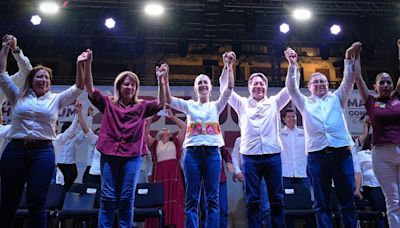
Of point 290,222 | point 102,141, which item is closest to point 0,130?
point 102,141

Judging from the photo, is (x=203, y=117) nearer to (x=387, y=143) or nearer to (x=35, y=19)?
(x=387, y=143)

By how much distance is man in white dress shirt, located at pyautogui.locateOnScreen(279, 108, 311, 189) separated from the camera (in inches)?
187

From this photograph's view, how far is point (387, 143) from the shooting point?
3047 mm

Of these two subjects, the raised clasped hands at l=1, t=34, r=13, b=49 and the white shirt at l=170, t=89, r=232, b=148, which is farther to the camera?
the white shirt at l=170, t=89, r=232, b=148

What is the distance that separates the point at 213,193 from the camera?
322cm

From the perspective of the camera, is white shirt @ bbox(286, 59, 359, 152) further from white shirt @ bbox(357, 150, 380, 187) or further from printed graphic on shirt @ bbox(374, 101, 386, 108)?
white shirt @ bbox(357, 150, 380, 187)

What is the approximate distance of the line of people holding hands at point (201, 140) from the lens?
8.83 feet

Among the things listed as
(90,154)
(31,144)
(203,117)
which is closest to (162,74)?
(203,117)

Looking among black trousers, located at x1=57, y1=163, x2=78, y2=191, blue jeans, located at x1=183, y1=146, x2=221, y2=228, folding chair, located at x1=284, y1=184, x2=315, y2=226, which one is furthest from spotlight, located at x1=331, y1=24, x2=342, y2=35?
black trousers, located at x1=57, y1=163, x2=78, y2=191

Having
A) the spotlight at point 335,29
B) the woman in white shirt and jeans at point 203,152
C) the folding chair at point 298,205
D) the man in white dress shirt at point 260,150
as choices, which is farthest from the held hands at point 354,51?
the spotlight at point 335,29

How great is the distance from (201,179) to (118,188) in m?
0.85

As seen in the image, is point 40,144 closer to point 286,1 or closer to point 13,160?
point 13,160

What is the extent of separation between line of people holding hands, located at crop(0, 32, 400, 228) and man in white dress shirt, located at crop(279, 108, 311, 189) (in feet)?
4.77

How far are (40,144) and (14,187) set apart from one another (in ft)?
1.12
